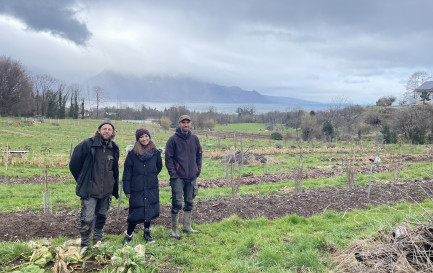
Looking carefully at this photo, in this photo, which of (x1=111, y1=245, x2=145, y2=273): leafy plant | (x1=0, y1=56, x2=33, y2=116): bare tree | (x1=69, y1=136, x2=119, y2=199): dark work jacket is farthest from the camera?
(x1=0, y1=56, x2=33, y2=116): bare tree

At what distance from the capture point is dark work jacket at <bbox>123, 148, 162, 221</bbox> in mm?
4684

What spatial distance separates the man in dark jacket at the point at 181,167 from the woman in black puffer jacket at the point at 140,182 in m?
0.37

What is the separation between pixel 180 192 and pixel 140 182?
787 mm

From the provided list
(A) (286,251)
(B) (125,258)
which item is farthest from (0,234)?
(A) (286,251)

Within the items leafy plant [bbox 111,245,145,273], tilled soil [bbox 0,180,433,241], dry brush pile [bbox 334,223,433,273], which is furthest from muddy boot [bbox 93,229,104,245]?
dry brush pile [bbox 334,223,433,273]

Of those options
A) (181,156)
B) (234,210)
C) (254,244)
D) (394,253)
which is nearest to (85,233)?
(181,156)

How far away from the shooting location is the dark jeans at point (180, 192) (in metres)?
5.10

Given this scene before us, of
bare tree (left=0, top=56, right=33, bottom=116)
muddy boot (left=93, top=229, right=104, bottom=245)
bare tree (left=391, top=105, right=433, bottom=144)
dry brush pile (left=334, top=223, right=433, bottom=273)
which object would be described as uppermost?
bare tree (left=0, top=56, right=33, bottom=116)

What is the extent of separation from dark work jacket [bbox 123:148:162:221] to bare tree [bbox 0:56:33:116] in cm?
5946

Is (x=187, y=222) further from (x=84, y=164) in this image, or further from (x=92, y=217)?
(x=84, y=164)

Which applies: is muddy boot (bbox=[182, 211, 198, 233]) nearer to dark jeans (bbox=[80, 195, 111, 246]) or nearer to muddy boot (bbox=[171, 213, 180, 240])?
muddy boot (bbox=[171, 213, 180, 240])

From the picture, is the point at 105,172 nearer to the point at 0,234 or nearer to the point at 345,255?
the point at 0,234

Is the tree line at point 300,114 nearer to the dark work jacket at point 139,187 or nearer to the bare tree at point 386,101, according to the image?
the bare tree at point 386,101

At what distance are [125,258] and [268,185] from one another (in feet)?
25.1
